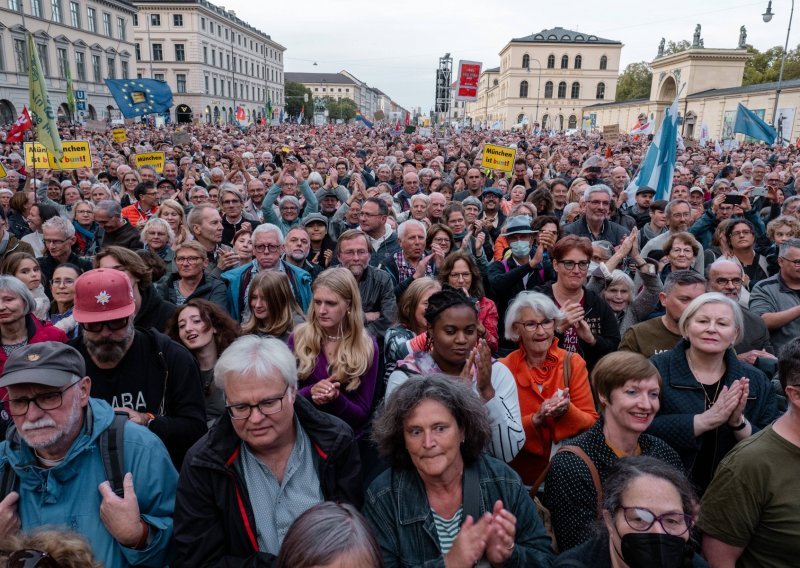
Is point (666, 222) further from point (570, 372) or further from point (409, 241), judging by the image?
point (570, 372)

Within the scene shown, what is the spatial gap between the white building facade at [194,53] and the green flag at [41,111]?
65.5 m

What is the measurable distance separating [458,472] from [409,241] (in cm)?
350

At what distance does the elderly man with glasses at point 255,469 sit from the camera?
219cm

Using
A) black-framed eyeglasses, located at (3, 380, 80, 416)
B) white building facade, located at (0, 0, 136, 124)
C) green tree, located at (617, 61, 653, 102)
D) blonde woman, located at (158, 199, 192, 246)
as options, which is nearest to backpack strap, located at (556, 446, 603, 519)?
black-framed eyeglasses, located at (3, 380, 80, 416)

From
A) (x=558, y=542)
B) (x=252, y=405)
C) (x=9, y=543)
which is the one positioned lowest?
(x=558, y=542)

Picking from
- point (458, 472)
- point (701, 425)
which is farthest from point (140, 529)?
point (701, 425)

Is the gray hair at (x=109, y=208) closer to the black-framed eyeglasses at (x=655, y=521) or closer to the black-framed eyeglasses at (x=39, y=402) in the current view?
the black-framed eyeglasses at (x=39, y=402)

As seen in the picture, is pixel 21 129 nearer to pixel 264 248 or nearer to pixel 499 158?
pixel 499 158

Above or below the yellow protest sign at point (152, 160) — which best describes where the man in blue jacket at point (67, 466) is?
below

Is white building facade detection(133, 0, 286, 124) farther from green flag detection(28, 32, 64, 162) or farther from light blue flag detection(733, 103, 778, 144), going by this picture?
green flag detection(28, 32, 64, 162)

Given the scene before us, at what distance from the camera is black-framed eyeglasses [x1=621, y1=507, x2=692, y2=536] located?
1.89 metres

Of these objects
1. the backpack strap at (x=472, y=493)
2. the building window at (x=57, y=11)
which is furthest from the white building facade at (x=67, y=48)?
the backpack strap at (x=472, y=493)

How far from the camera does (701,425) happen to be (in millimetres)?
2750

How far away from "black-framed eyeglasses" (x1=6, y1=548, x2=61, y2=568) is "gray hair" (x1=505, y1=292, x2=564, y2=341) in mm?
2506
